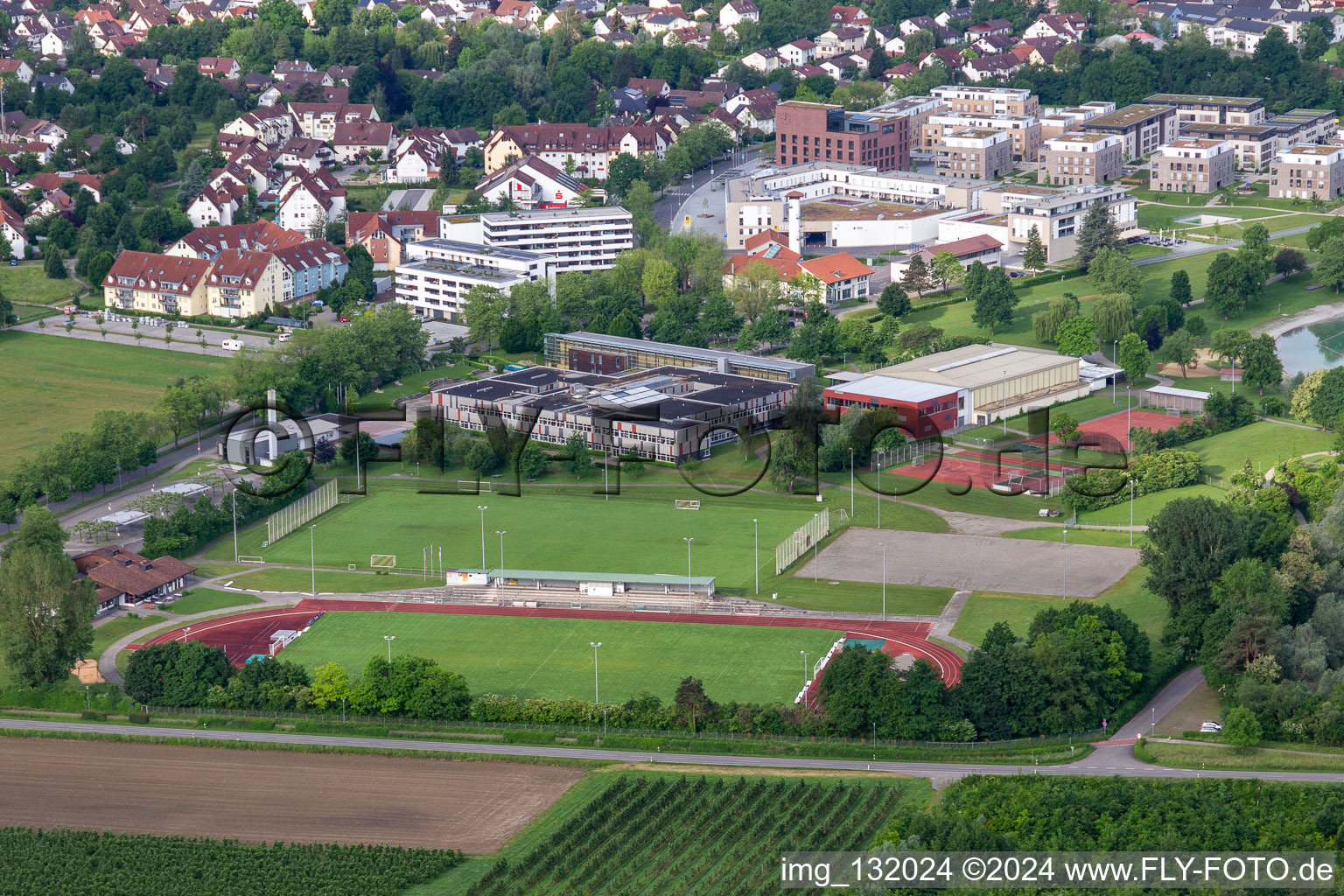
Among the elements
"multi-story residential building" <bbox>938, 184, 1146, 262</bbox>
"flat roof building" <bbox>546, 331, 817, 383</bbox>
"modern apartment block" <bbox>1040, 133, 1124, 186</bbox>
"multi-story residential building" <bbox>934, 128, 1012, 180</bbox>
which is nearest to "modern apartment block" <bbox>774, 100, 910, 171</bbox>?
"multi-story residential building" <bbox>934, 128, 1012, 180</bbox>

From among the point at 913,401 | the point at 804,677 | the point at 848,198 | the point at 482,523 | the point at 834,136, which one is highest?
the point at 834,136

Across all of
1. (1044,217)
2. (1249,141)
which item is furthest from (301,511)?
(1249,141)

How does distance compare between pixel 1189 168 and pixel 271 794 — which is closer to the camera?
pixel 271 794

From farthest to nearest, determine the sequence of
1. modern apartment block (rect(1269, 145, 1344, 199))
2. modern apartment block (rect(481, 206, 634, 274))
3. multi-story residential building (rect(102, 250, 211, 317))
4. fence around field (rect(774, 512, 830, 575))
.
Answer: modern apartment block (rect(1269, 145, 1344, 199)), modern apartment block (rect(481, 206, 634, 274)), multi-story residential building (rect(102, 250, 211, 317)), fence around field (rect(774, 512, 830, 575))

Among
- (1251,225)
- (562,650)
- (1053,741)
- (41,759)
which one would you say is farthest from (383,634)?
(1251,225)

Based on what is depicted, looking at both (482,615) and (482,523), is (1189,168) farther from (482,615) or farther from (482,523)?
(482,615)

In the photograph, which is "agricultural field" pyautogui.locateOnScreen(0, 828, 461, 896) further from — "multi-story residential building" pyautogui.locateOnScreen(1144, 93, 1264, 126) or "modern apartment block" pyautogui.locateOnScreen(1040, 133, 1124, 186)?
"multi-story residential building" pyautogui.locateOnScreen(1144, 93, 1264, 126)

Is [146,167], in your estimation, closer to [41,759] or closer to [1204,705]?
[41,759]
